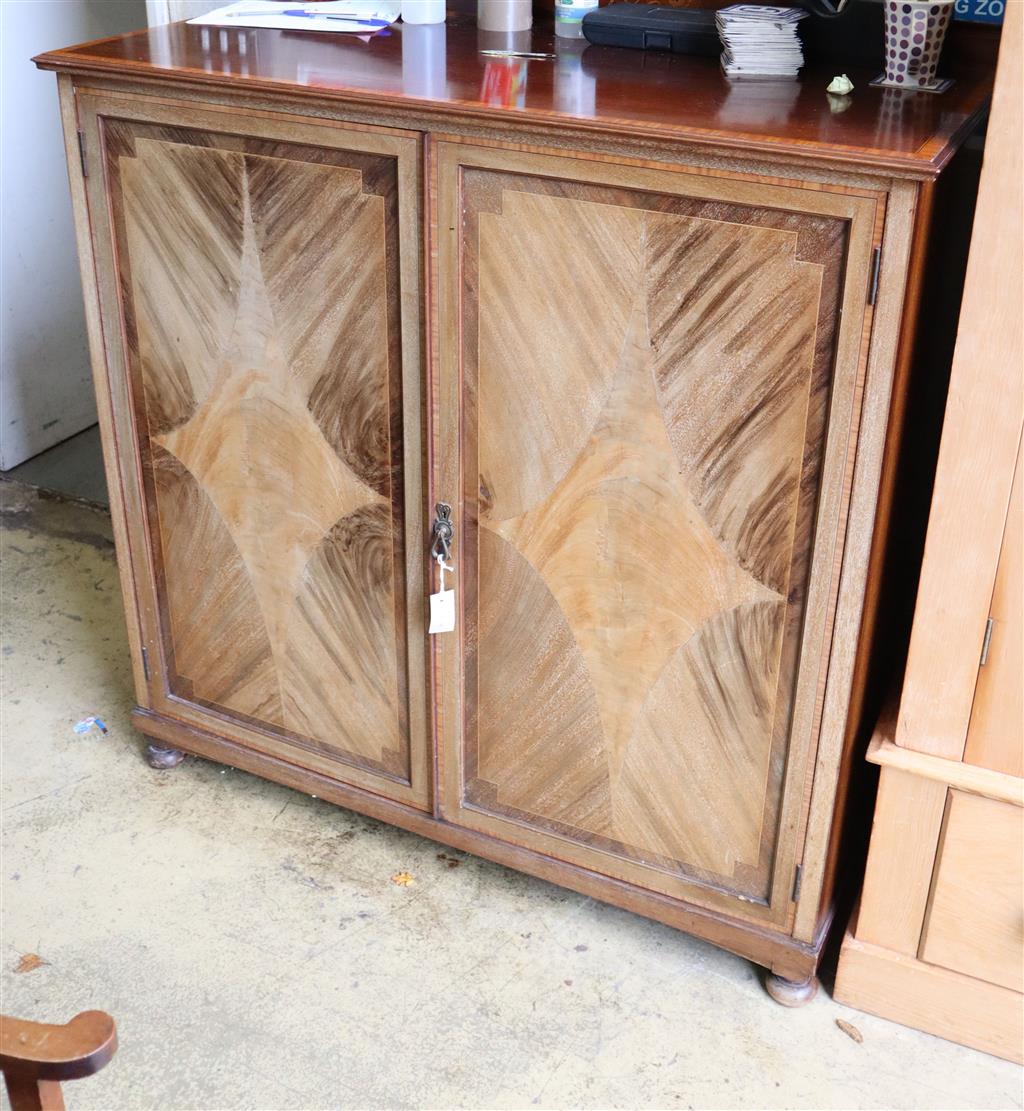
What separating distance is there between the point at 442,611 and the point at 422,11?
1.02 metres

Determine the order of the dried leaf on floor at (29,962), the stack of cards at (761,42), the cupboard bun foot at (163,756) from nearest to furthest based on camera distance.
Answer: the stack of cards at (761,42), the dried leaf on floor at (29,962), the cupboard bun foot at (163,756)

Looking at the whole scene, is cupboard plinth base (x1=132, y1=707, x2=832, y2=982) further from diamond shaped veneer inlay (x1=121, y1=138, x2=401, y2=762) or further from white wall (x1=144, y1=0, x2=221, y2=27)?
white wall (x1=144, y1=0, x2=221, y2=27)

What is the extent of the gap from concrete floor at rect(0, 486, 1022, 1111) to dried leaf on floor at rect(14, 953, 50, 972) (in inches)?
0.6

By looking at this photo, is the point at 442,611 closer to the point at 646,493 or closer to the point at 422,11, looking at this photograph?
the point at 646,493

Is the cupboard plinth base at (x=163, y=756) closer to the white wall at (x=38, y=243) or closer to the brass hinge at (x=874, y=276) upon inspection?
the white wall at (x=38, y=243)

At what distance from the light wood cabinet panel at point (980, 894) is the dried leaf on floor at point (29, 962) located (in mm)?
1374

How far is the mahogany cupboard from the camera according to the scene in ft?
5.17

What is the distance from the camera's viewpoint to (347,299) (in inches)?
73.3

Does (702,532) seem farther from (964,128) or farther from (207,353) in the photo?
(207,353)

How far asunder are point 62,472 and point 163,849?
1611mm

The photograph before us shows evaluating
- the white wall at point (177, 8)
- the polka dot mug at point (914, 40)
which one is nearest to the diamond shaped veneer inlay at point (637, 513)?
the polka dot mug at point (914, 40)

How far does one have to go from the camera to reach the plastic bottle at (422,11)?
2.14 metres

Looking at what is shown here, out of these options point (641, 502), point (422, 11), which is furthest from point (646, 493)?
point (422, 11)

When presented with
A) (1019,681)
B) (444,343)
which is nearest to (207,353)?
(444,343)
